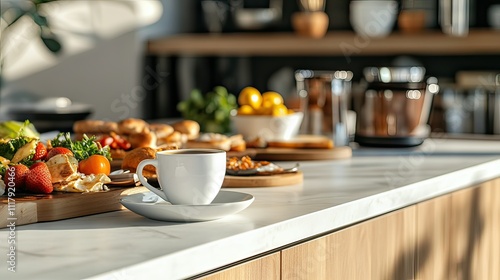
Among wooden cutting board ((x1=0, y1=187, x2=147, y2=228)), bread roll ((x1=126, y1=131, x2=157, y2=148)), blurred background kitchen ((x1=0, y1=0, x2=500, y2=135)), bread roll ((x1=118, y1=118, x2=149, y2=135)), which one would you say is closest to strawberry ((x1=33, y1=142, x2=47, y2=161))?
wooden cutting board ((x1=0, y1=187, x2=147, y2=228))

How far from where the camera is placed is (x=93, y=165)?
5.08ft

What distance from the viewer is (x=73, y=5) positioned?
508cm

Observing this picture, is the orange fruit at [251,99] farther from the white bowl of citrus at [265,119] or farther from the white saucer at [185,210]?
the white saucer at [185,210]

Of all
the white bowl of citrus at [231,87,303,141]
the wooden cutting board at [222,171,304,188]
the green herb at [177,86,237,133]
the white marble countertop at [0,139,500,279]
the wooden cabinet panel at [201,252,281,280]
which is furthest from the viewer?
the green herb at [177,86,237,133]

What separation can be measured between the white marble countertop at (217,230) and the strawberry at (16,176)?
0.44ft

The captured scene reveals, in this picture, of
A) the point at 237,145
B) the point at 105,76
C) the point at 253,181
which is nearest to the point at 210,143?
the point at 237,145

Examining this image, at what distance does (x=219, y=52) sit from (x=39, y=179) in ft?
11.9

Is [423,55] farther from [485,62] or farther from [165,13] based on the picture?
[165,13]

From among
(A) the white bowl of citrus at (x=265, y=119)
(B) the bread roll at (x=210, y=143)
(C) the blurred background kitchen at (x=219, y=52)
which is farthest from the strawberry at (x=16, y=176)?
(C) the blurred background kitchen at (x=219, y=52)

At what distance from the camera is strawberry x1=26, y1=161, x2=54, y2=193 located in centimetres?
144

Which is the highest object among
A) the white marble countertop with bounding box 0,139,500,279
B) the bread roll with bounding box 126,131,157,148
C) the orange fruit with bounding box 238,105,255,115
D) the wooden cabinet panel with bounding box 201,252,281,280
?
the orange fruit with bounding box 238,105,255,115

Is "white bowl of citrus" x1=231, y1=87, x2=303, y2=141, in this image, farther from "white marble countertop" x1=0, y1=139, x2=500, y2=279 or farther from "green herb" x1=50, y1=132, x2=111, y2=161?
"green herb" x1=50, y1=132, x2=111, y2=161

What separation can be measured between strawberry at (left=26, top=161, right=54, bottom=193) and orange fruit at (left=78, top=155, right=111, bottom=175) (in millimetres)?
109

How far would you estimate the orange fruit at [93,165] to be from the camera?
1.55m
